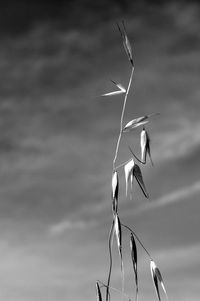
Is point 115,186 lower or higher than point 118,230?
higher

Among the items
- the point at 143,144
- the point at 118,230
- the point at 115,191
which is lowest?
the point at 118,230

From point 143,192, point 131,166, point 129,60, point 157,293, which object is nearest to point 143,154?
point 131,166

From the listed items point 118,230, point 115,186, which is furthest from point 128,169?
point 118,230

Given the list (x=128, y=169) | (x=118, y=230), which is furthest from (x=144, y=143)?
(x=118, y=230)

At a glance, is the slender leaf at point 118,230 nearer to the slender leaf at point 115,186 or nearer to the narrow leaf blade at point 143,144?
the slender leaf at point 115,186

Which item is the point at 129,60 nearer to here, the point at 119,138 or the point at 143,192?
the point at 119,138

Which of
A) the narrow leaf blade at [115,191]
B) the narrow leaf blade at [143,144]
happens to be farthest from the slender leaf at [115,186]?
the narrow leaf blade at [143,144]

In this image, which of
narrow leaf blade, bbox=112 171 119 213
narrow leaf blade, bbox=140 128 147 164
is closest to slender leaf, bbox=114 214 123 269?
narrow leaf blade, bbox=112 171 119 213

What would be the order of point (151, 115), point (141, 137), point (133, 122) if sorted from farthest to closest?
1. point (141, 137)
2. point (133, 122)
3. point (151, 115)

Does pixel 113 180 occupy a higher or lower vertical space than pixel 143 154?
lower

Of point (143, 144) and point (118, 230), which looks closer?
point (118, 230)

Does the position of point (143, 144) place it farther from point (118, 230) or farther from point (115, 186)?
point (118, 230)

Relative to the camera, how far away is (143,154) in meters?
2.16

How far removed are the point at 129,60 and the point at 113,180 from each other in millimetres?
616
